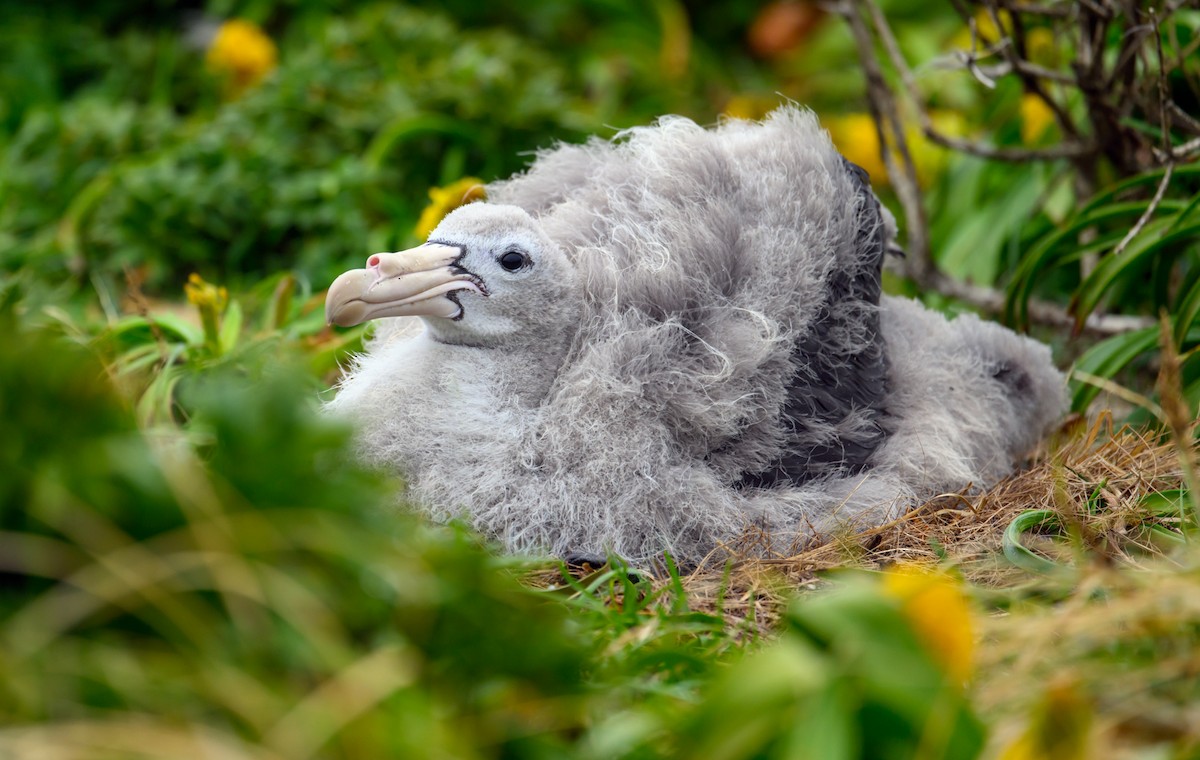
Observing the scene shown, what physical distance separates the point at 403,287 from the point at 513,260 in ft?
0.79

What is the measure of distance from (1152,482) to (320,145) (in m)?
3.39

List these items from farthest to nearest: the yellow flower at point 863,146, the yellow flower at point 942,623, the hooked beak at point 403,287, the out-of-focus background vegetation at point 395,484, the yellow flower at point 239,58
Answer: the yellow flower at point 239,58
the yellow flower at point 863,146
the hooked beak at point 403,287
the yellow flower at point 942,623
the out-of-focus background vegetation at point 395,484

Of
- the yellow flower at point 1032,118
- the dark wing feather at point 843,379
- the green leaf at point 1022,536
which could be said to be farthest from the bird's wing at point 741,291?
the yellow flower at point 1032,118

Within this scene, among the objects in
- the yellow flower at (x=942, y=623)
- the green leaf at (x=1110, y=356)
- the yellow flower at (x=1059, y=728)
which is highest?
the green leaf at (x=1110, y=356)

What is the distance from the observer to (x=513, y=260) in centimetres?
236

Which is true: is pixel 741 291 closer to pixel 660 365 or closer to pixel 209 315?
pixel 660 365

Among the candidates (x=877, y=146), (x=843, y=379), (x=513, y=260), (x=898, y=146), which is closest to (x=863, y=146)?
(x=877, y=146)

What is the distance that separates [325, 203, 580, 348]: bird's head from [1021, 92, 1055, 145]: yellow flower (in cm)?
278

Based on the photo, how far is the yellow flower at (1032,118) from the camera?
4.46 metres

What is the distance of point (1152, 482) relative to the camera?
8.54 feet

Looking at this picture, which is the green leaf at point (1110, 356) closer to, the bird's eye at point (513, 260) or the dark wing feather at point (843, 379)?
the dark wing feather at point (843, 379)

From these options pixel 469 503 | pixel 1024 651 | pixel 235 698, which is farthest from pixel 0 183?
pixel 1024 651

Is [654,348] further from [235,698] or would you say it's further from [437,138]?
[437,138]

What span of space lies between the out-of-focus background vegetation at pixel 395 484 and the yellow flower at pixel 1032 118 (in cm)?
7
